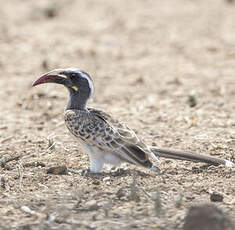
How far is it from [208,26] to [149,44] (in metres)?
1.96

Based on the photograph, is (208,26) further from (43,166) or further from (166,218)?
(166,218)

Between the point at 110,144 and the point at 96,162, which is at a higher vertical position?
the point at 110,144

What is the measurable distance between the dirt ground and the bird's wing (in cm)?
21

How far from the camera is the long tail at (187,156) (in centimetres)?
756

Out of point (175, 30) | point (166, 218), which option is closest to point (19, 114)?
point (166, 218)

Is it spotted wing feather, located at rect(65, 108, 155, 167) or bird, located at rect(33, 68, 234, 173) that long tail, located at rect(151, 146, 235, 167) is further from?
spotted wing feather, located at rect(65, 108, 155, 167)

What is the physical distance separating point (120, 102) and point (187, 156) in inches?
135

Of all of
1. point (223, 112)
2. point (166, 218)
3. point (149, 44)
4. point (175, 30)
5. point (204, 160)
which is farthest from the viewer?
point (175, 30)

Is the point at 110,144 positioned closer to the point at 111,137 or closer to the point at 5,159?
the point at 111,137

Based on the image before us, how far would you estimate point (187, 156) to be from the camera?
764 cm

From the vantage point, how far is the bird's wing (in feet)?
23.9

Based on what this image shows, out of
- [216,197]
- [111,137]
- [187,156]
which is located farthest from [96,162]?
[216,197]

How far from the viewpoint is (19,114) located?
10211 millimetres

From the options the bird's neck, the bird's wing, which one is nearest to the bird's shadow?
the bird's wing
